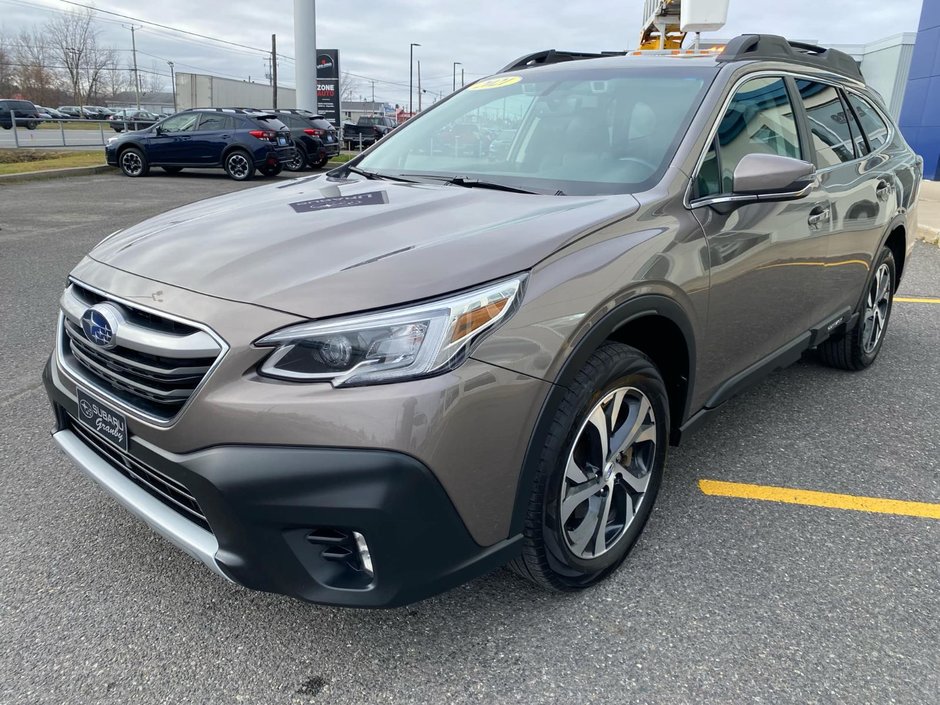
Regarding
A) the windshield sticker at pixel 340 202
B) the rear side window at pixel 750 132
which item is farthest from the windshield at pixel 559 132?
the windshield sticker at pixel 340 202

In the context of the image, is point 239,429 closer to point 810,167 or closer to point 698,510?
point 698,510

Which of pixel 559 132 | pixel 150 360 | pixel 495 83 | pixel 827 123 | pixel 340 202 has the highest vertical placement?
pixel 495 83

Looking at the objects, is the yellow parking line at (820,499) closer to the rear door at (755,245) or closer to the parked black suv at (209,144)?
the rear door at (755,245)

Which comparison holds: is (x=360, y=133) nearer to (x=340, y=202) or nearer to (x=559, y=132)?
(x=559, y=132)

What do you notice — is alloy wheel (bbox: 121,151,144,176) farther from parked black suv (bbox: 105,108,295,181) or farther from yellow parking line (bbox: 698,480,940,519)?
yellow parking line (bbox: 698,480,940,519)

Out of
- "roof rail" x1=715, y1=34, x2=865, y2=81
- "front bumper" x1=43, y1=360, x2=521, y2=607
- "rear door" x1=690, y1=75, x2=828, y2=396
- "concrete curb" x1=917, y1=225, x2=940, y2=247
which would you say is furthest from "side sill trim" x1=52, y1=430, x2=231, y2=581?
"concrete curb" x1=917, y1=225, x2=940, y2=247

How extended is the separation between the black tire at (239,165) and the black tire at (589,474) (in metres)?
16.0

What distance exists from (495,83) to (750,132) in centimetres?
126

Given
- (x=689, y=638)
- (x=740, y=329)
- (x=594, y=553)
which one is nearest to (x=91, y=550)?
(x=594, y=553)

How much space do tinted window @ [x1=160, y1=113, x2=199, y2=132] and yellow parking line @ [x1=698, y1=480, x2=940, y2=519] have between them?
16.8 m

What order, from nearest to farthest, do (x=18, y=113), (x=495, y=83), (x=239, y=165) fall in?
(x=495, y=83) < (x=239, y=165) < (x=18, y=113)

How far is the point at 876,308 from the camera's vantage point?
4.57 meters

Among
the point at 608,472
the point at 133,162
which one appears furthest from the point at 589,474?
the point at 133,162

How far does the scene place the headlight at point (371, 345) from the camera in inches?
70.1
